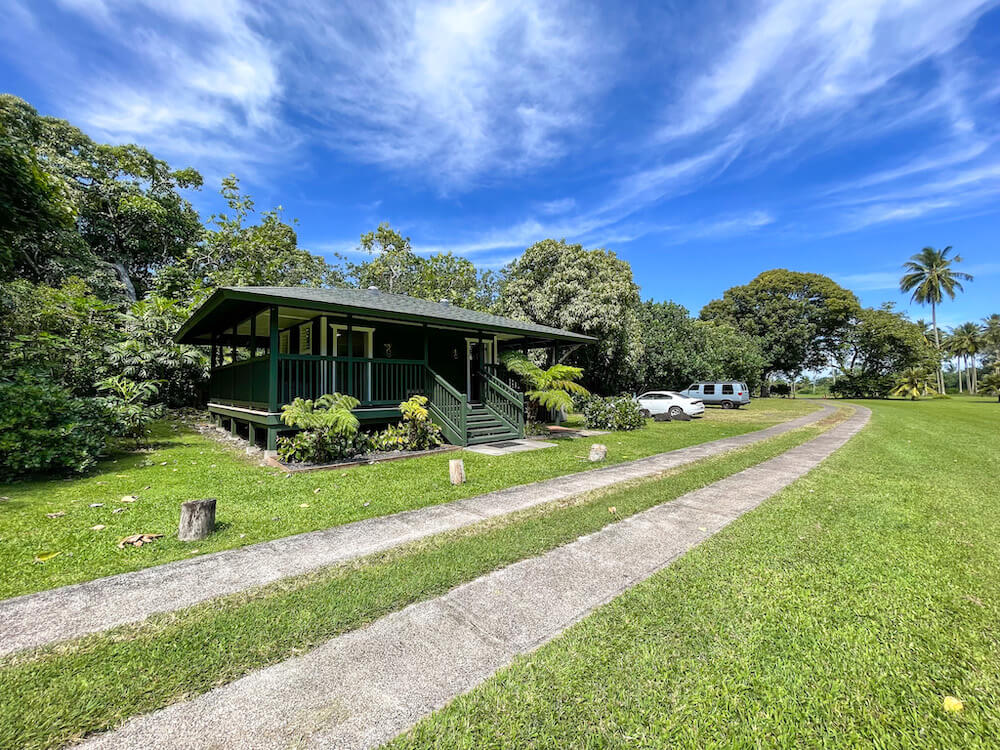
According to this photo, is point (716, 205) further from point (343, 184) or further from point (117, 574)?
point (117, 574)

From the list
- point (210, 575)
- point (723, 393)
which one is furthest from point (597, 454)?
point (723, 393)

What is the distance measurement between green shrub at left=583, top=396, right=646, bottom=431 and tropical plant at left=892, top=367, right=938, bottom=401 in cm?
4160

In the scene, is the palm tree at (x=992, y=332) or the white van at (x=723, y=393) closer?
the white van at (x=723, y=393)

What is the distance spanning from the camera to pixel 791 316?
38875 millimetres

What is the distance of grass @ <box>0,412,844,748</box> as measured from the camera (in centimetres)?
196

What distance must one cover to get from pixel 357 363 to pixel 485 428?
12.2 feet

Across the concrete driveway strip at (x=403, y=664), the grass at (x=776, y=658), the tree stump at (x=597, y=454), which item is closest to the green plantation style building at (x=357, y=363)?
the tree stump at (x=597, y=454)

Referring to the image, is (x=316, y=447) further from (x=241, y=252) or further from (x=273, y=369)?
(x=241, y=252)

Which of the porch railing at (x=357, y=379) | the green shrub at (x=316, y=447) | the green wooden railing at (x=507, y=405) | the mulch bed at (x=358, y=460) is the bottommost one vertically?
the mulch bed at (x=358, y=460)

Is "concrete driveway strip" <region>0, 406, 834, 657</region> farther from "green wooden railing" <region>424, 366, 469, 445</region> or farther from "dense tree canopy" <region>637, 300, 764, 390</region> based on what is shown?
"dense tree canopy" <region>637, 300, 764, 390</region>

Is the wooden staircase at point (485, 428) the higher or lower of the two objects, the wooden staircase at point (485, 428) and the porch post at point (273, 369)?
the lower

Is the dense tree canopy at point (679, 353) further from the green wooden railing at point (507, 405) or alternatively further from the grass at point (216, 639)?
the grass at point (216, 639)

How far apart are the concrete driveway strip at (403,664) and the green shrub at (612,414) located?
10166 millimetres

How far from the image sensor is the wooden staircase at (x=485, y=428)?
33.5ft
